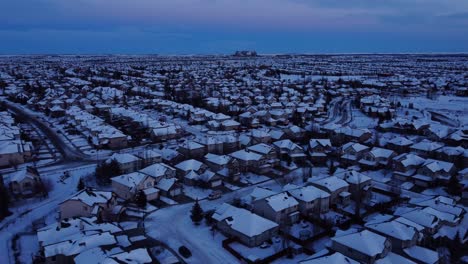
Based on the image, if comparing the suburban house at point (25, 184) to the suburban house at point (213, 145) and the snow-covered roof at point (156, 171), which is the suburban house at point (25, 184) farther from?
the suburban house at point (213, 145)

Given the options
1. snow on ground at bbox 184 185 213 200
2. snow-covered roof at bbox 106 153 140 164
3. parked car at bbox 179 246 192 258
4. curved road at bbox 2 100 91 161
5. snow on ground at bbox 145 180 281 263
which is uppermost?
snow-covered roof at bbox 106 153 140 164

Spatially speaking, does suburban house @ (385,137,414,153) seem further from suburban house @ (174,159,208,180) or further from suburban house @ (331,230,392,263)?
suburban house @ (331,230,392,263)

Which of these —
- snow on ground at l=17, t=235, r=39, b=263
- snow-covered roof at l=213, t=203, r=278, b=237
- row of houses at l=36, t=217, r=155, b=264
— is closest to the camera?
row of houses at l=36, t=217, r=155, b=264

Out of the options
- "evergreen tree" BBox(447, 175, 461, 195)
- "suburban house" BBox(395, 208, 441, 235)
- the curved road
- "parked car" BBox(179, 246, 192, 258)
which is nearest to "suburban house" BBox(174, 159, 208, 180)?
"parked car" BBox(179, 246, 192, 258)

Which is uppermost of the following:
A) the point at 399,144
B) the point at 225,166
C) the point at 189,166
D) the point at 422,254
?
the point at 399,144

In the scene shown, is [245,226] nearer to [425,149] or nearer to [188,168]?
[188,168]

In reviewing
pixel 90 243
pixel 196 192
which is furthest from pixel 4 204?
pixel 196 192
